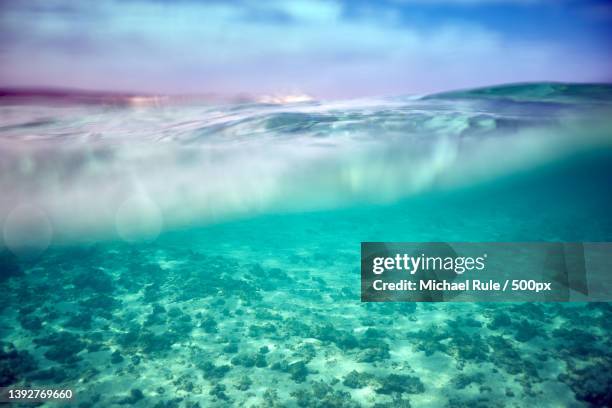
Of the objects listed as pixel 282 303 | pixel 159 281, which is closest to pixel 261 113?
pixel 282 303

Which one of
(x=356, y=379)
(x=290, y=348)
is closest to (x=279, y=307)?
(x=290, y=348)

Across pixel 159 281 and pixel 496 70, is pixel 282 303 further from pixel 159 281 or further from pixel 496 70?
pixel 496 70

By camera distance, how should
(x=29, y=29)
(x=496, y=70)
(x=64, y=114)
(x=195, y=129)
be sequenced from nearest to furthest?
(x=29, y=29) → (x=496, y=70) → (x=64, y=114) → (x=195, y=129)

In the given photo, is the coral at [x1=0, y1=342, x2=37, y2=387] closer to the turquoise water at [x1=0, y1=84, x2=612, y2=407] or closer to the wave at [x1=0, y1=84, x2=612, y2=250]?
the turquoise water at [x1=0, y1=84, x2=612, y2=407]

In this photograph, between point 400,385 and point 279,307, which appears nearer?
point 400,385

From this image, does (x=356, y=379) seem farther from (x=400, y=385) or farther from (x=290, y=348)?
(x=290, y=348)

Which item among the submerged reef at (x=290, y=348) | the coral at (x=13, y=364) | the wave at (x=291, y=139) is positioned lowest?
the submerged reef at (x=290, y=348)

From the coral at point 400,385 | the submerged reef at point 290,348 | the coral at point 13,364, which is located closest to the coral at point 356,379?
the submerged reef at point 290,348

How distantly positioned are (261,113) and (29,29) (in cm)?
818

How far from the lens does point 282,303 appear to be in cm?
1582

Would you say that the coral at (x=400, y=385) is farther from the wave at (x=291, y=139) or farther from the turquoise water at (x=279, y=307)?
the wave at (x=291, y=139)

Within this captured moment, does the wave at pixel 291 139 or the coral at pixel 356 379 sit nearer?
the coral at pixel 356 379

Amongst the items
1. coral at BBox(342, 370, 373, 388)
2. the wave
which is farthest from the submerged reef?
the wave

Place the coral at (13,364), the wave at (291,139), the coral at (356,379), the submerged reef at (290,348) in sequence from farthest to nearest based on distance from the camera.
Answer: the wave at (291,139) → the coral at (13,364) → the coral at (356,379) → the submerged reef at (290,348)
